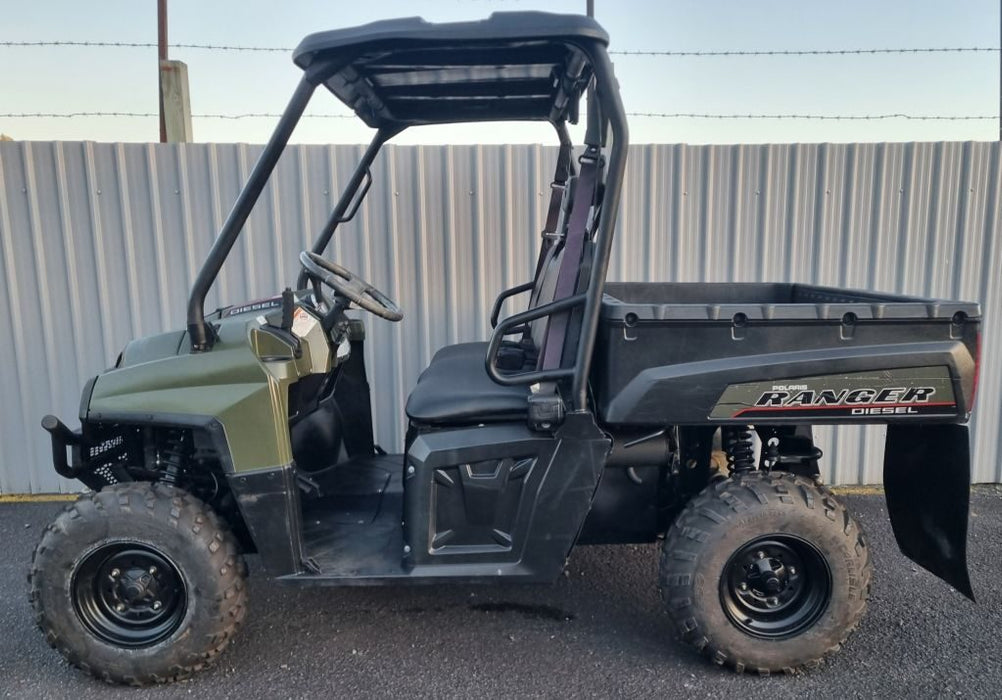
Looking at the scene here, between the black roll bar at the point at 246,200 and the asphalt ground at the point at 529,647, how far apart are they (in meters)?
1.29

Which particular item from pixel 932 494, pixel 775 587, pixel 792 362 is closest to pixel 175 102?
pixel 792 362

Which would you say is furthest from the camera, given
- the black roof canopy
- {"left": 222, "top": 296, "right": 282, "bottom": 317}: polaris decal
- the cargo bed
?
{"left": 222, "top": 296, "right": 282, "bottom": 317}: polaris decal

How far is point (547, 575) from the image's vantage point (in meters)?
2.41

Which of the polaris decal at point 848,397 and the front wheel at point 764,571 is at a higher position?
the polaris decal at point 848,397

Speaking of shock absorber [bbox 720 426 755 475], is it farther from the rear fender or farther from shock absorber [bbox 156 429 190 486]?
shock absorber [bbox 156 429 190 486]

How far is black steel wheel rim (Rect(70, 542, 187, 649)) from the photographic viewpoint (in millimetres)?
2365

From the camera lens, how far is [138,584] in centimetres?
237

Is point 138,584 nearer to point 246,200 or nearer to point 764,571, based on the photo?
point 246,200

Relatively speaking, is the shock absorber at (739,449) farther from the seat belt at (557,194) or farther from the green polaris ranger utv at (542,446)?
the seat belt at (557,194)

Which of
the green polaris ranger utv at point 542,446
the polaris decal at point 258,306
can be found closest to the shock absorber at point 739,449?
the green polaris ranger utv at point 542,446

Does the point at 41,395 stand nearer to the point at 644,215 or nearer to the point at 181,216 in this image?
the point at 181,216

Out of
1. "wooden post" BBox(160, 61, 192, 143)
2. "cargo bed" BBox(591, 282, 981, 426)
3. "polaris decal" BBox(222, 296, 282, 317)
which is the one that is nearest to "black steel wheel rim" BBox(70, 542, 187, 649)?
"polaris decal" BBox(222, 296, 282, 317)

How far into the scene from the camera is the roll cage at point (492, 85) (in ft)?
6.79

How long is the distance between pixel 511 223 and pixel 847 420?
258 centimetres
